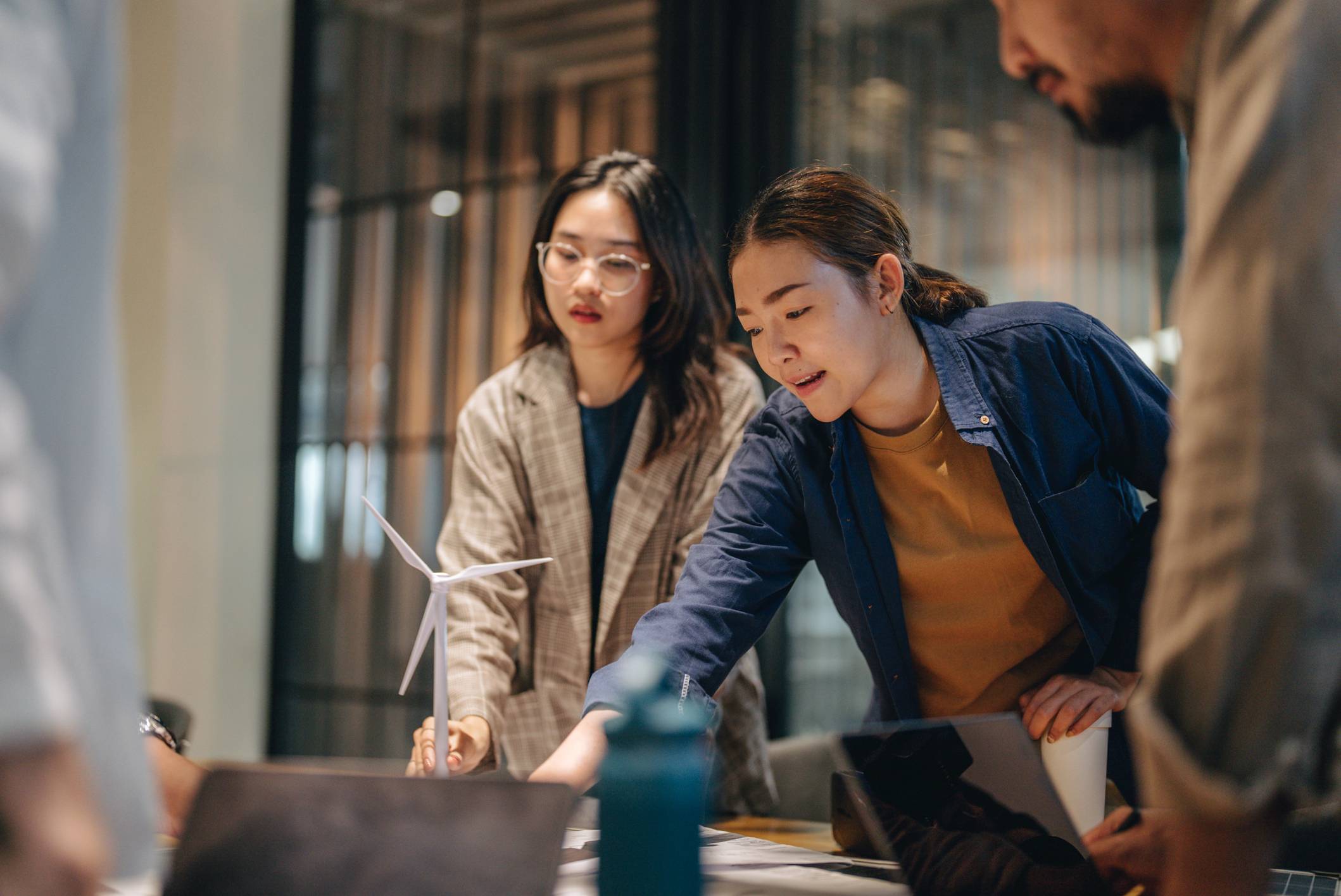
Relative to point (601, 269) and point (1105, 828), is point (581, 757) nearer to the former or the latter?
point (1105, 828)

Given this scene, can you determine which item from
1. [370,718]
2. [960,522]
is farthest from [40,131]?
[370,718]

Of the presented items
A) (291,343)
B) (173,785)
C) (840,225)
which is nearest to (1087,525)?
(840,225)

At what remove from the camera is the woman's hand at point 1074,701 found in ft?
4.35

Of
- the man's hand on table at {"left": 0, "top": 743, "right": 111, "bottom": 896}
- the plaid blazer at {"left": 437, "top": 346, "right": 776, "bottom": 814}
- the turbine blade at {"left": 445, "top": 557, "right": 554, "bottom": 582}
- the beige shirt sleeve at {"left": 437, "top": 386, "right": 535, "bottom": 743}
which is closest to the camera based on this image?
the man's hand on table at {"left": 0, "top": 743, "right": 111, "bottom": 896}

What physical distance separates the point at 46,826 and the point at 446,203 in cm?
372

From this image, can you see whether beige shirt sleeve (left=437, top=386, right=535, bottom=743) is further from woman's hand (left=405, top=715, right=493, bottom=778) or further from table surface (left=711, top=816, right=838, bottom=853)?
table surface (left=711, top=816, right=838, bottom=853)

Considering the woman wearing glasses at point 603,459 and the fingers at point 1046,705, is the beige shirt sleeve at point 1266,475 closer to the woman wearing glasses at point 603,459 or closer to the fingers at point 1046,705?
the fingers at point 1046,705

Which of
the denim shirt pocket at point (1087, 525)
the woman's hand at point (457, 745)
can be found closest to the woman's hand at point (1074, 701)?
the denim shirt pocket at point (1087, 525)

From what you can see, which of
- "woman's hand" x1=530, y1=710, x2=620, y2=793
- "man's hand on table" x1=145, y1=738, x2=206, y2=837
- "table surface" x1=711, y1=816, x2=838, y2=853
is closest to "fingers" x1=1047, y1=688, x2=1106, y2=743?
"table surface" x1=711, y1=816, x2=838, y2=853

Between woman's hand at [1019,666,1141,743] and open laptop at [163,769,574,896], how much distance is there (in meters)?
0.68

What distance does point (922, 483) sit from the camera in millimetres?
1575

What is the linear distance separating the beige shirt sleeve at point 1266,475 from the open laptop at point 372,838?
0.47 m

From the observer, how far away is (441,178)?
4137 millimetres

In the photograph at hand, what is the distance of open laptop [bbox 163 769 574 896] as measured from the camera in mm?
875
